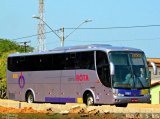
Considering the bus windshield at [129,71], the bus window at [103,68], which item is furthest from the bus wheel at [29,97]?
the bus windshield at [129,71]

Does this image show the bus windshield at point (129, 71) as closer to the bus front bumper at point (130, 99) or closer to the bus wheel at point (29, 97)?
the bus front bumper at point (130, 99)

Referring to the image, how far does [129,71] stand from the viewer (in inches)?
1082

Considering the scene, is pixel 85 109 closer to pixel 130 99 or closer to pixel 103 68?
pixel 103 68

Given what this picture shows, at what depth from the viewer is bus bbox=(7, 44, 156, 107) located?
90.4 feet

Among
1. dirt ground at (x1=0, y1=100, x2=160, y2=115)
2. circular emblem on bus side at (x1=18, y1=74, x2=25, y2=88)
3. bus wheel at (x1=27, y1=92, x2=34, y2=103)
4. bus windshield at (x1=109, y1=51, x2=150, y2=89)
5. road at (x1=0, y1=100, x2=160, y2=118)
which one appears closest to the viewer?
road at (x1=0, y1=100, x2=160, y2=118)

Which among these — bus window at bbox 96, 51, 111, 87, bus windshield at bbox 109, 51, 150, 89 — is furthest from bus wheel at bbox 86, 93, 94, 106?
bus windshield at bbox 109, 51, 150, 89

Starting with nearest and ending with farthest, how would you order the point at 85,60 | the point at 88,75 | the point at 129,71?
the point at 129,71
the point at 88,75
the point at 85,60

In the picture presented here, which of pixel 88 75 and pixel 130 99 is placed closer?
pixel 130 99

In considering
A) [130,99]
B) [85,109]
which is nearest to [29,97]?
[130,99]

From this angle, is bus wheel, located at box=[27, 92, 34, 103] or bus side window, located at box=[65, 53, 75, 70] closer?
bus side window, located at box=[65, 53, 75, 70]

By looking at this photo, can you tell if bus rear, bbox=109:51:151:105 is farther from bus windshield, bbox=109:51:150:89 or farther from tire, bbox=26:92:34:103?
tire, bbox=26:92:34:103

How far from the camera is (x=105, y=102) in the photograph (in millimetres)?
28141

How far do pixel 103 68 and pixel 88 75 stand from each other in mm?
1483

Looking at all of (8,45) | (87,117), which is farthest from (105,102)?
(8,45)
